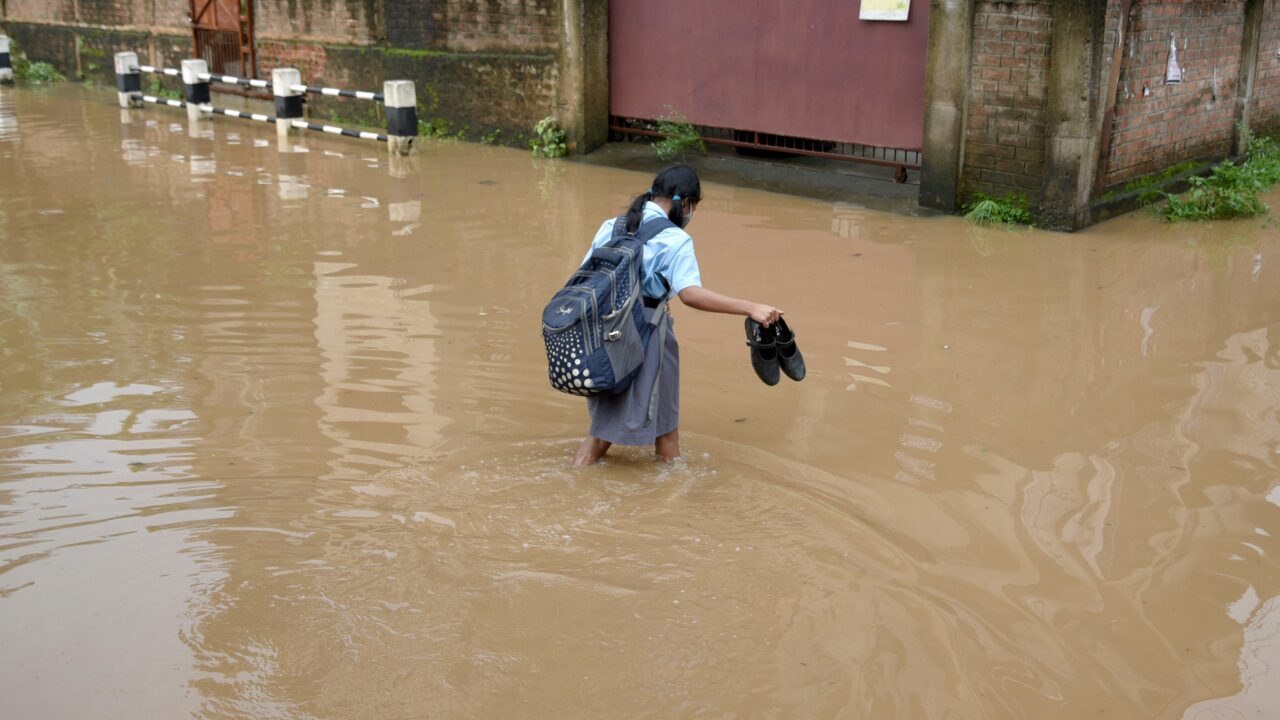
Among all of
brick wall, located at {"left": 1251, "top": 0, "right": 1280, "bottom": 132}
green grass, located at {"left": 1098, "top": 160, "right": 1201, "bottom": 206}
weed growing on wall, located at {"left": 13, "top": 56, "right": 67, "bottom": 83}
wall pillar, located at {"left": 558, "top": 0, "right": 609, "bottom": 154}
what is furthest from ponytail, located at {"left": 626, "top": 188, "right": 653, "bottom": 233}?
weed growing on wall, located at {"left": 13, "top": 56, "right": 67, "bottom": 83}

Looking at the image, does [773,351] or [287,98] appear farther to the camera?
[287,98]

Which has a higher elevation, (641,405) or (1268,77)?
(1268,77)

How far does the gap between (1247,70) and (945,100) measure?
12.6 ft

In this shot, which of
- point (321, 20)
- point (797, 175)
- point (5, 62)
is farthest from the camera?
point (5, 62)

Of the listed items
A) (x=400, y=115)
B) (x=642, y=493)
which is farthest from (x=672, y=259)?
(x=400, y=115)

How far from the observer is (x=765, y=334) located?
4.73 metres

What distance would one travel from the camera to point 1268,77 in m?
12.5

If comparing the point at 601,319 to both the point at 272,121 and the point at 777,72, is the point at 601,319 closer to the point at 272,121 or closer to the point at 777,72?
the point at 777,72

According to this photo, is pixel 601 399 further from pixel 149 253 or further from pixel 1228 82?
pixel 1228 82

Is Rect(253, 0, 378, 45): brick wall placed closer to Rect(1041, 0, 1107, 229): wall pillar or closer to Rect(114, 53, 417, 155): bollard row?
Rect(114, 53, 417, 155): bollard row

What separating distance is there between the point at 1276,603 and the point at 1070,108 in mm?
5929

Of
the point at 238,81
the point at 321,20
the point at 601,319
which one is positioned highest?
the point at 321,20

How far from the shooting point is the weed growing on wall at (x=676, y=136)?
1258 centimetres

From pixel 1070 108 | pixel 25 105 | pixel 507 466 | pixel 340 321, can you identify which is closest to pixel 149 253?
pixel 340 321
